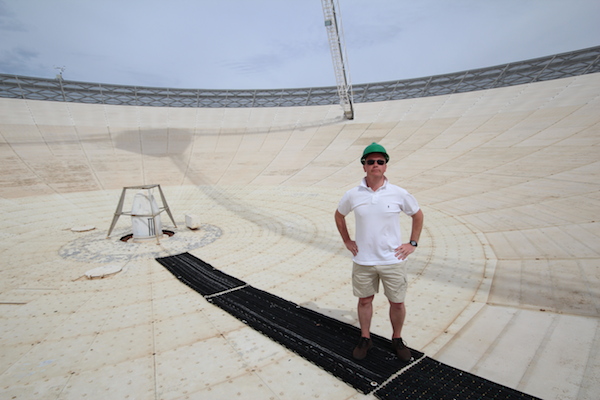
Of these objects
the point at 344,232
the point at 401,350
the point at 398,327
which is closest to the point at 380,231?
the point at 344,232

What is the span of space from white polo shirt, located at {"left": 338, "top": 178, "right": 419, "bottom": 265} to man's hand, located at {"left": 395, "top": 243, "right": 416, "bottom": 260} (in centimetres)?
4

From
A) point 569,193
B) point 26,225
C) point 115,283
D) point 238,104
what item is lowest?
point 115,283

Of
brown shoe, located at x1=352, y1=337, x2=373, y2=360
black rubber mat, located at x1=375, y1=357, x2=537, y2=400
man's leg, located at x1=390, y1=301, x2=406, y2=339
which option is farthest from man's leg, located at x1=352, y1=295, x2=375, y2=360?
black rubber mat, located at x1=375, y1=357, x2=537, y2=400

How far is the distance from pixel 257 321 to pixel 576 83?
26.4 meters

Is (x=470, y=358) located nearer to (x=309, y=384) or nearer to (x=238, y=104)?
(x=309, y=384)

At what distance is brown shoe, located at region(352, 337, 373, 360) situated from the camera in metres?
3.60

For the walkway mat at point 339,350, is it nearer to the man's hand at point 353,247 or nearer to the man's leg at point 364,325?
the man's leg at point 364,325

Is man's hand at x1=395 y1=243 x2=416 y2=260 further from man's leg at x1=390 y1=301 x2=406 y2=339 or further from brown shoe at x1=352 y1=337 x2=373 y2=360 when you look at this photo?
brown shoe at x1=352 y1=337 x2=373 y2=360

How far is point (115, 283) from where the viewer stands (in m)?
6.48

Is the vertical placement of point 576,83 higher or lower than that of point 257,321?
higher

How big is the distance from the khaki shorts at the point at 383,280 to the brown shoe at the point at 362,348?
23.9 inches

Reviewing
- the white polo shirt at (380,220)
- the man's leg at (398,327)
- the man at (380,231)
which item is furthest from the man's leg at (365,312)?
the white polo shirt at (380,220)

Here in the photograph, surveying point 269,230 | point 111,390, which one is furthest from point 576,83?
point 111,390

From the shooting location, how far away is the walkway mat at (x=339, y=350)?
313 centimetres
